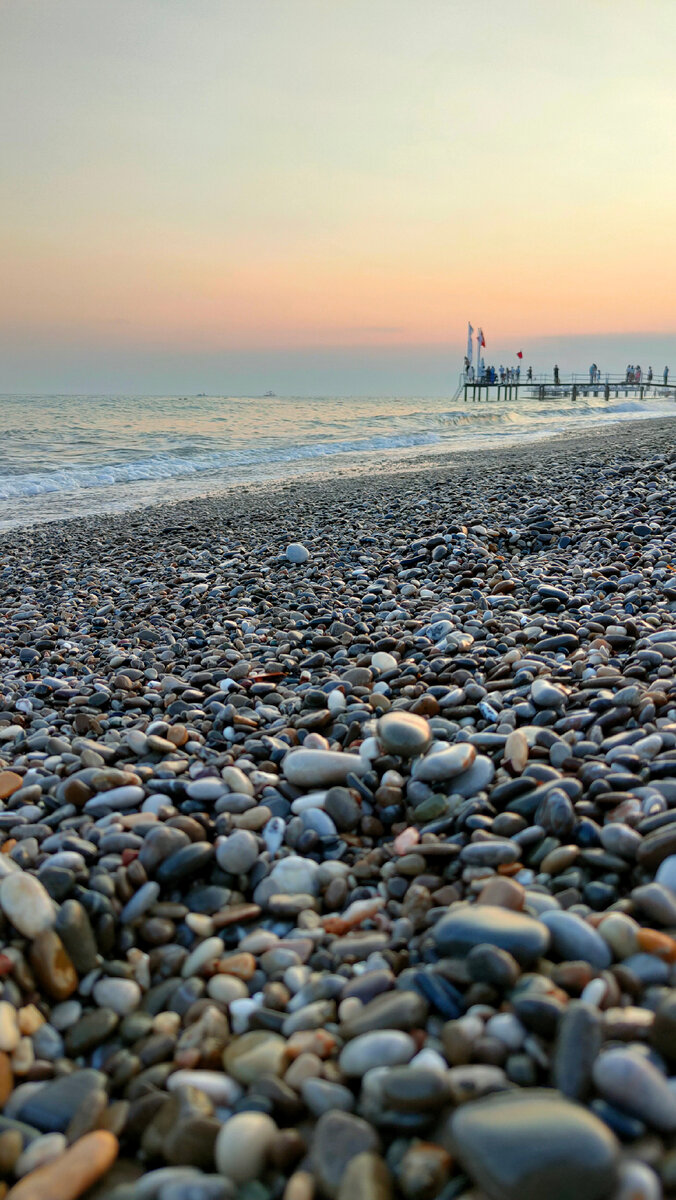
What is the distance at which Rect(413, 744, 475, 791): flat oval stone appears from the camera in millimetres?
2156

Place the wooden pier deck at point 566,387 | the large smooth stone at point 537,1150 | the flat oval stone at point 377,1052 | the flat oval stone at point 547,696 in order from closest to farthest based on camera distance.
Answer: the large smooth stone at point 537,1150, the flat oval stone at point 377,1052, the flat oval stone at point 547,696, the wooden pier deck at point 566,387

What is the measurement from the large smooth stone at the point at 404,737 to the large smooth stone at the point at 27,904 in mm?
1066

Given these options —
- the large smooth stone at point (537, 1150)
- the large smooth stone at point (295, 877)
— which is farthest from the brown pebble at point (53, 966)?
the large smooth stone at point (537, 1150)

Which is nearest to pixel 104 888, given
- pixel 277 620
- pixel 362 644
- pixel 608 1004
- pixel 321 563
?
pixel 608 1004

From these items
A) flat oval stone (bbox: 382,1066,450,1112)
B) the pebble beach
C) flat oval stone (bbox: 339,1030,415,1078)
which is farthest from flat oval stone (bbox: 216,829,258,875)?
flat oval stone (bbox: 382,1066,450,1112)

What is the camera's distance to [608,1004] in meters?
1.31

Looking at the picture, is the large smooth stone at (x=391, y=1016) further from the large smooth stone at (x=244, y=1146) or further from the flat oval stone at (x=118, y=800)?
the flat oval stone at (x=118, y=800)

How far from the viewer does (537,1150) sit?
3.36 feet

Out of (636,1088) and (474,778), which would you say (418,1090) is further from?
(474,778)

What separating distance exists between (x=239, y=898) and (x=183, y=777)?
0.57 metres

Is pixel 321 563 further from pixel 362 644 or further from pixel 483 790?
pixel 483 790

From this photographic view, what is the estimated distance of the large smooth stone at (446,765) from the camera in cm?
216

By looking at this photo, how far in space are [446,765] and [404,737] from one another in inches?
7.3

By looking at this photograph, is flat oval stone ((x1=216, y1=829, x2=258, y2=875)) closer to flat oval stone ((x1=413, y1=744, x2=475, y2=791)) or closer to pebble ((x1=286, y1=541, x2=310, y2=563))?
flat oval stone ((x1=413, y1=744, x2=475, y2=791))
